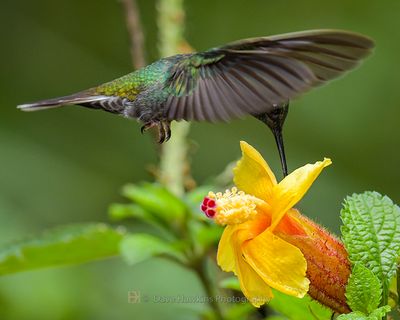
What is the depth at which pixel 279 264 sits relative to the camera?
6.07 ft

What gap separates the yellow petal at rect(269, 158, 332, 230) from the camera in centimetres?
185

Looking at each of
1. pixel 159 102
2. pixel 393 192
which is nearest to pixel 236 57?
pixel 159 102

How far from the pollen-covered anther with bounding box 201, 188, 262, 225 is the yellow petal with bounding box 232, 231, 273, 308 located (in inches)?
3.3

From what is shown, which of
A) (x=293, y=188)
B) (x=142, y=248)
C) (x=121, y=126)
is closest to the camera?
(x=293, y=188)

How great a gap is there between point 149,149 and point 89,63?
2.93 ft

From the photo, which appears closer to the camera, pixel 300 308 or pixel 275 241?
pixel 275 241

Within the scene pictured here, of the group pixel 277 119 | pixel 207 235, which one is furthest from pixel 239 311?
pixel 277 119

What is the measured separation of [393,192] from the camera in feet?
18.5

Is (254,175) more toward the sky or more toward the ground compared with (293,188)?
more toward the sky

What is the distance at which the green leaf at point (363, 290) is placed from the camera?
1821mm

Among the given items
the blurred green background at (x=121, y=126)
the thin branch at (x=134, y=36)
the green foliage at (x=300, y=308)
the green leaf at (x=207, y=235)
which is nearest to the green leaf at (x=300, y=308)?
the green foliage at (x=300, y=308)

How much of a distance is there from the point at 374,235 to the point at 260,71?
48 cm

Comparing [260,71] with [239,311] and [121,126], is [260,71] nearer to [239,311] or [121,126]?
[239,311]

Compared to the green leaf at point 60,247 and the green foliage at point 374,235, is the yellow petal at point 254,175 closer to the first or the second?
the green foliage at point 374,235
